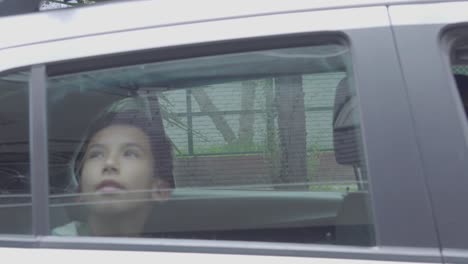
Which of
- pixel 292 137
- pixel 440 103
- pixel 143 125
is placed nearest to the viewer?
pixel 440 103

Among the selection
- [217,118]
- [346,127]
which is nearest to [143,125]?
[217,118]

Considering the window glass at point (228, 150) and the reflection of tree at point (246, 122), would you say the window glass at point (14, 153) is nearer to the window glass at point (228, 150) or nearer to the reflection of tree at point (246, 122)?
the window glass at point (228, 150)

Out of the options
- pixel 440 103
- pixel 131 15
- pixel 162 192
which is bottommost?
pixel 162 192

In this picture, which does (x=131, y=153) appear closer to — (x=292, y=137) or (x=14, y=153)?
(x=14, y=153)

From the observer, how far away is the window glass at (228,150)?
6.29 ft

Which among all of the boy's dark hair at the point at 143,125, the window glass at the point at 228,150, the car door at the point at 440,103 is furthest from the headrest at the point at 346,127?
the boy's dark hair at the point at 143,125

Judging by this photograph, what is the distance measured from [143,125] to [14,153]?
355 mm

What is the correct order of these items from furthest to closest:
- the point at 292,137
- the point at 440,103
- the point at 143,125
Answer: the point at 143,125, the point at 292,137, the point at 440,103

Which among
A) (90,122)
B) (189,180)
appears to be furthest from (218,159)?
(90,122)

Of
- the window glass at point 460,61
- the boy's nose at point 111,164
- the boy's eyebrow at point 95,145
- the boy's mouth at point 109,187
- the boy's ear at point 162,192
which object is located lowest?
the boy's ear at point 162,192

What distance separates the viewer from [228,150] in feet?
6.42

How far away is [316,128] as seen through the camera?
1939mm

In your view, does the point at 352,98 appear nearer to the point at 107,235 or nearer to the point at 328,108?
the point at 328,108

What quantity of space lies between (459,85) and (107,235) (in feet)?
3.34
